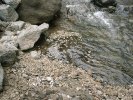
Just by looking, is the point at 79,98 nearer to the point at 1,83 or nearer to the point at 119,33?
the point at 1,83

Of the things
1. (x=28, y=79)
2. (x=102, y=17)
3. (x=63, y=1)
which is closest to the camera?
(x=28, y=79)

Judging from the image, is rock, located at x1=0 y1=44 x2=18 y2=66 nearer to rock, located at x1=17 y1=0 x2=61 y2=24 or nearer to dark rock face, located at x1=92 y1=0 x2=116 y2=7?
rock, located at x1=17 y1=0 x2=61 y2=24

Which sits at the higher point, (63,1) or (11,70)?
(63,1)

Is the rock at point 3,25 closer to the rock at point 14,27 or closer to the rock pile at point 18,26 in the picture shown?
the rock pile at point 18,26

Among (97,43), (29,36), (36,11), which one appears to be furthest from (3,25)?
(97,43)

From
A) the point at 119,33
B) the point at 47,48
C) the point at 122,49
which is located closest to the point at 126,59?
the point at 122,49

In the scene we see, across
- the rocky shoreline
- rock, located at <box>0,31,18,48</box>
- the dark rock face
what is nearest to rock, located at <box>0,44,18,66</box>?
the rocky shoreline

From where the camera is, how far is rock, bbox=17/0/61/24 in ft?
39.7

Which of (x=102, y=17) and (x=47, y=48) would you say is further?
(x=102, y=17)

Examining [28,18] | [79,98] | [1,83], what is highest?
[28,18]

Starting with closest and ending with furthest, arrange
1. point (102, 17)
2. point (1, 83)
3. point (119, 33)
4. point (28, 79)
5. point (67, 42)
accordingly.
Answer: point (1, 83), point (28, 79), point (67, 42), point (119, 33), point (102, 17)

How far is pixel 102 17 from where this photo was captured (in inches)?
536

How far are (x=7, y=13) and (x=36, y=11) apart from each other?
1396 millimetres

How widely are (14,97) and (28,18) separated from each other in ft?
17.0
